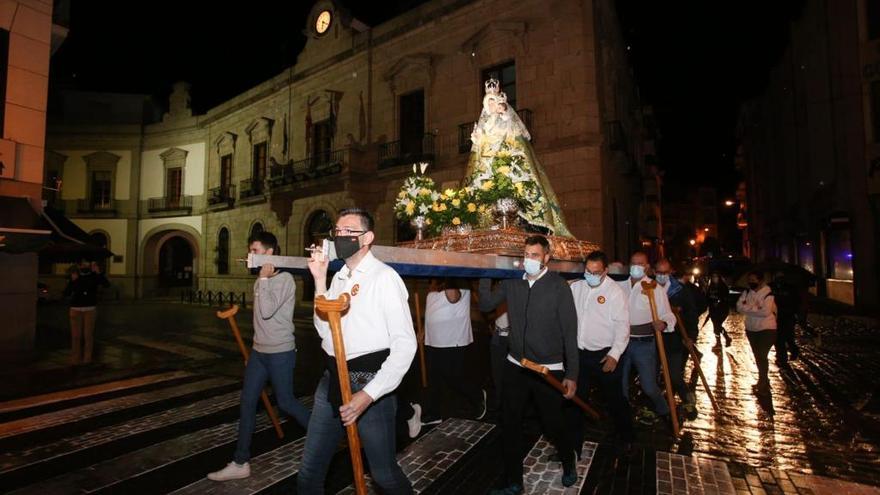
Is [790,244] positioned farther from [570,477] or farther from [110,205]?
[110,205]

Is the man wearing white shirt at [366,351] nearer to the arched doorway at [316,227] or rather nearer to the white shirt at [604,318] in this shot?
the white shirt at [604,318]

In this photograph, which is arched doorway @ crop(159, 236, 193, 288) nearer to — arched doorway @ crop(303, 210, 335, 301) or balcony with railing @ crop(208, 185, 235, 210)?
balcony with railing @ crop(208, 185, 235, 210)

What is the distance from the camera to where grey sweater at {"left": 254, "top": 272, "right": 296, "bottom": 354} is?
4.14 m

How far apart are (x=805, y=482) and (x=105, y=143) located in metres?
36.1

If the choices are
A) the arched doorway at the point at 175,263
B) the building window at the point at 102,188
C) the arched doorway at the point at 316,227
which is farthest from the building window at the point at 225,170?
the arched doorway at the point at 316,227

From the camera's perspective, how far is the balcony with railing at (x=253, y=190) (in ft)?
78.5

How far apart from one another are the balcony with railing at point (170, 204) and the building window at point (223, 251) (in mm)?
3484

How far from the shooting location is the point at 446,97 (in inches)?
672

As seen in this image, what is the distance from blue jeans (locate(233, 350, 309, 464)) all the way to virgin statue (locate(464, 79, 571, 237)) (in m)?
3.00

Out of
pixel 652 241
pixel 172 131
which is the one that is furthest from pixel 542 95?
pixel 172 131

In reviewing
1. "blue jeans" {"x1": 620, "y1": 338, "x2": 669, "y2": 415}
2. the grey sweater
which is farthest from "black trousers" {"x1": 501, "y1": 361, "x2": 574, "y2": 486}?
the grey sweater

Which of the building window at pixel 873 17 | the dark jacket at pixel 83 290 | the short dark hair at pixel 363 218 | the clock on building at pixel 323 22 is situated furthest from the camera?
the clock on building at pixel 323 22

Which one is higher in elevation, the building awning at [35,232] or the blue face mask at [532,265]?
the building awning at [35,232]

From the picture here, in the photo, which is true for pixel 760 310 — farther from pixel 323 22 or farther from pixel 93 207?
pixel 93 207
